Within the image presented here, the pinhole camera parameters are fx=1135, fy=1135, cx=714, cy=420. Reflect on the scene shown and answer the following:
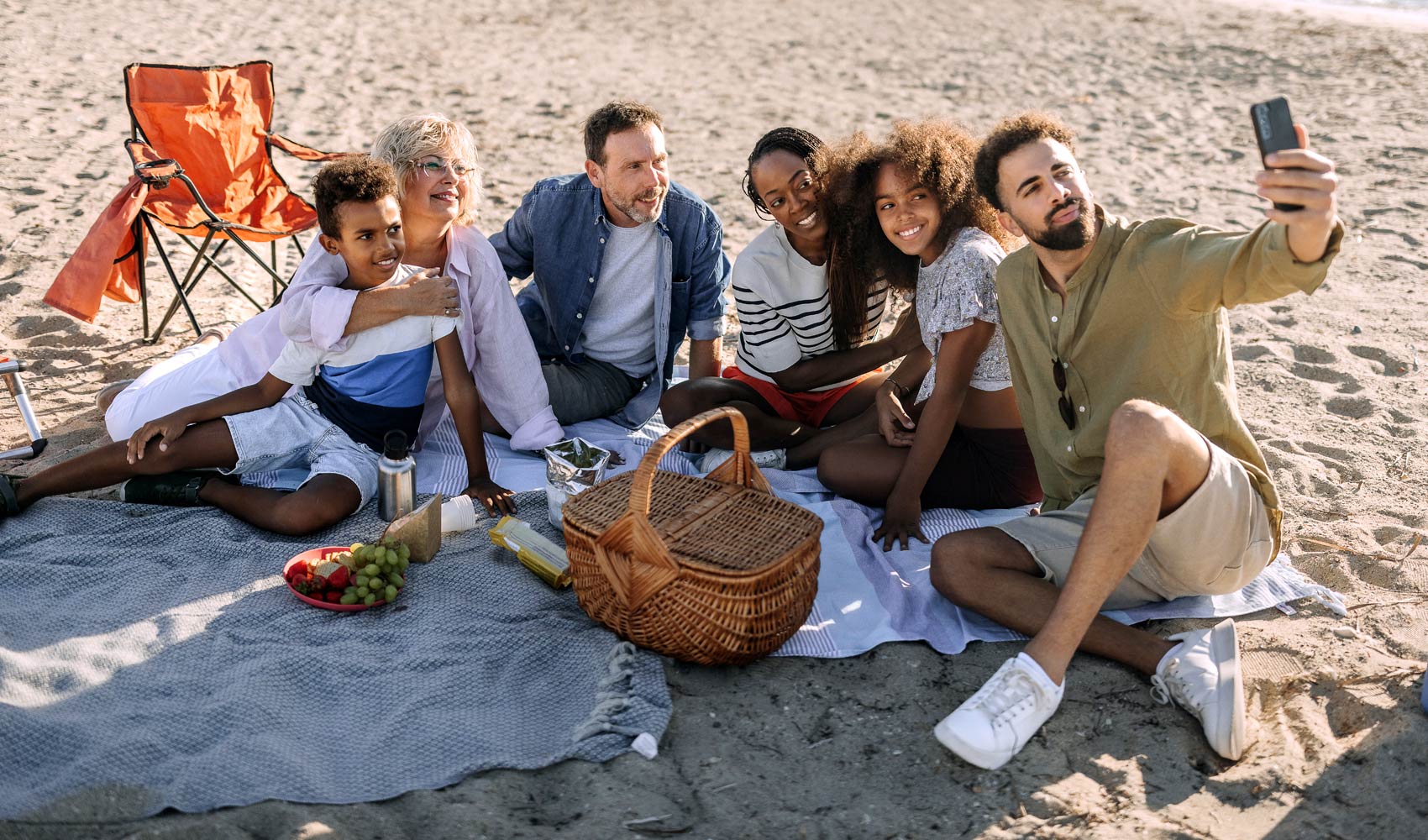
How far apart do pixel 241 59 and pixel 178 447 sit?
6.59m

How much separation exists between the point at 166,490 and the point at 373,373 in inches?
30.0

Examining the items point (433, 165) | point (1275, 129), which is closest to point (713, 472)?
point (433, 165)

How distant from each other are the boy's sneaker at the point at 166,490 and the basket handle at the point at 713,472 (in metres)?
1.56

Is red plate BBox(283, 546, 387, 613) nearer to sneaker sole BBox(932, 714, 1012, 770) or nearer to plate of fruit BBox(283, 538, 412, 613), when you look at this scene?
plate of fruit BBox(283, 538, 412, 613)

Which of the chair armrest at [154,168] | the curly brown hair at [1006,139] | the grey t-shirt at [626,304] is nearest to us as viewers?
the curly brown hair at [1006,139]

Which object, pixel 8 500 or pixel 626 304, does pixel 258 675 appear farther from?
pixel 626 304

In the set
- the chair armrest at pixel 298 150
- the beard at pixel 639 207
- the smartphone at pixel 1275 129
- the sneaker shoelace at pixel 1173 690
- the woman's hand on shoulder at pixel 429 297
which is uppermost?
the smartphone at pixel 1275 129

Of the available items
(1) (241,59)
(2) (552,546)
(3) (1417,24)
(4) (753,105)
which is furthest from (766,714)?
(3) (1417,24)

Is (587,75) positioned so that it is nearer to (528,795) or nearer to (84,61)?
(84,61)

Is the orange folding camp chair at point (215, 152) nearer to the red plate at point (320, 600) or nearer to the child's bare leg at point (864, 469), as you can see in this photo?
the red plate at point (320, 600)

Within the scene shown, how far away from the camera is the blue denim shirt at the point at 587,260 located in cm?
440

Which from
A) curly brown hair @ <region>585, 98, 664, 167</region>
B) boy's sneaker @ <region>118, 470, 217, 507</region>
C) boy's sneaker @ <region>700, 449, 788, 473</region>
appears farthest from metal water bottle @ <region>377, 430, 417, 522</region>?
curly brown hair @ <region>585, 98, 664, 167</region>

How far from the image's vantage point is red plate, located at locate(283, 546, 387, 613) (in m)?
3.25

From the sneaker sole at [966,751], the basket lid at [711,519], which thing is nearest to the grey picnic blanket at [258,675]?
the basket lid at [711,519]
